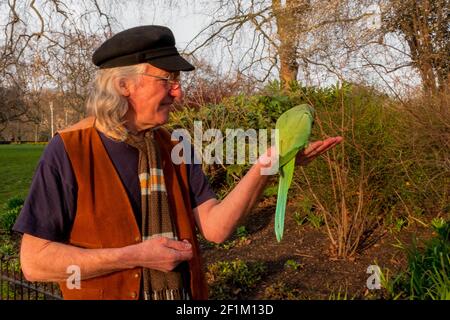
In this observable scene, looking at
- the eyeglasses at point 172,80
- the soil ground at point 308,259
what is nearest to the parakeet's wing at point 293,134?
the eyeglasses at point 172,80

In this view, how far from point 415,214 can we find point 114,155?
4.35 meters

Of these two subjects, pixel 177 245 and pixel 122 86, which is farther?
pixel 122 86

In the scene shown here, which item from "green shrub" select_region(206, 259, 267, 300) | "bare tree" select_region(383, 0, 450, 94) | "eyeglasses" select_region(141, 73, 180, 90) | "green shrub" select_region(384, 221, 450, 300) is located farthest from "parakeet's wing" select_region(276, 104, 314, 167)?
"bare tree" select_region(383, 0, 450, 94)

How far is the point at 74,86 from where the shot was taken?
24.8 ft

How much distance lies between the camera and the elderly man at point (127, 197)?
1.44 m

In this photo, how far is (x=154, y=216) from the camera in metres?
1.57

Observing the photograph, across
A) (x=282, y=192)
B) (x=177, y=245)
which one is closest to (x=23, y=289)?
(x=177, y=245)

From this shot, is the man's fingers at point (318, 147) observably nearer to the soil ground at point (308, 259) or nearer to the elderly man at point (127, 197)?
the elderly man at point (127, 197)

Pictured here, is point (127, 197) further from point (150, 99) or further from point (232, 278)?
point (232, 278)

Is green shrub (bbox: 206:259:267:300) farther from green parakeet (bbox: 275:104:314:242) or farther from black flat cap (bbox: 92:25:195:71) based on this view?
black flat cap (bbox: 92:25:195:71)

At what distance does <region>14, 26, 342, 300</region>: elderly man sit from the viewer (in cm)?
144

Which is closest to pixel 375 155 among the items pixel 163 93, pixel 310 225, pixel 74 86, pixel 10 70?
pixel 310 225

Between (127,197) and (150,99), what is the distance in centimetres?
35
